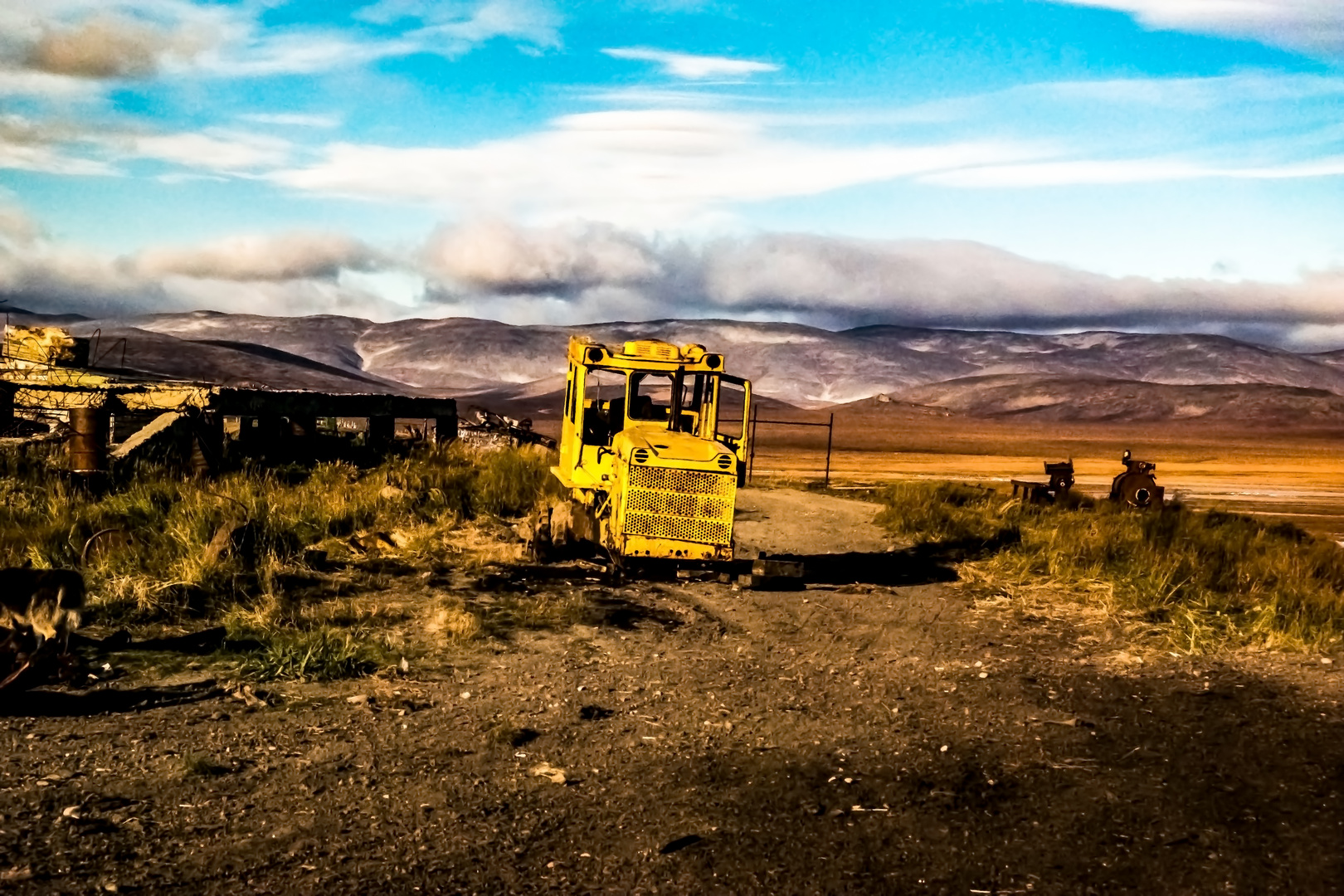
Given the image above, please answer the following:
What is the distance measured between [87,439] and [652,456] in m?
7.82

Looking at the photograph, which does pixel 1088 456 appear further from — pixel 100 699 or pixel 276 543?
pixel 100 699

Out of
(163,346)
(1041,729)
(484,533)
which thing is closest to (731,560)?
(484,533)

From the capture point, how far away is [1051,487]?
2150 cm

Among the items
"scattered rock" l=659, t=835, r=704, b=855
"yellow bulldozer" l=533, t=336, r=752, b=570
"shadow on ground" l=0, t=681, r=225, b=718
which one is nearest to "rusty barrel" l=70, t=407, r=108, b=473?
"yellow bulldozer" l=533, t=336, r=752, b=570

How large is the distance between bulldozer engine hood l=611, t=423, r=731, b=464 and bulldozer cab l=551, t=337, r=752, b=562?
1cm

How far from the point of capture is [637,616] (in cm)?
1037

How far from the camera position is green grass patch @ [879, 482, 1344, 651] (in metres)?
10.7

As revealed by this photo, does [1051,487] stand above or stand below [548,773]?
above

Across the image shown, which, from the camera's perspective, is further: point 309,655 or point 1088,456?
point 1088,456

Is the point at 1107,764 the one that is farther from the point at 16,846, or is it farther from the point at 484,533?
the point at 484,533

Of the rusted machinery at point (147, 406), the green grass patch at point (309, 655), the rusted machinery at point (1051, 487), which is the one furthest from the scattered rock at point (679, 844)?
the rusted machinery at point (1051, 487)

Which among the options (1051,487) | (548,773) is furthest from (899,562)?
(548,773)

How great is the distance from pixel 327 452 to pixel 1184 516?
14210mm

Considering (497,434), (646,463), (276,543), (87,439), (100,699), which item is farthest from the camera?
(497,434)
